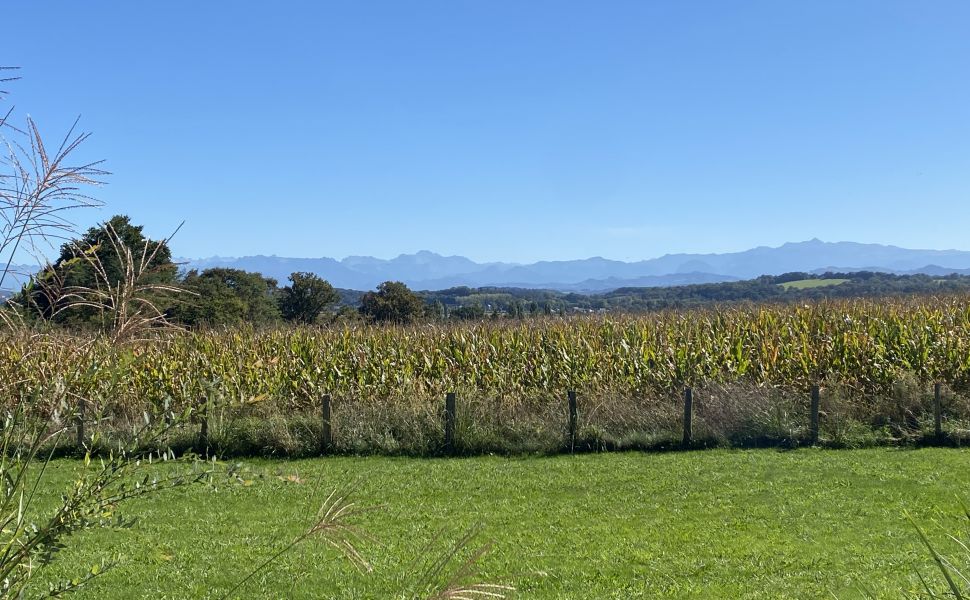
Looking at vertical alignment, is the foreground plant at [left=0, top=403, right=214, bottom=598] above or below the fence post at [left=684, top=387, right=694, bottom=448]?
above

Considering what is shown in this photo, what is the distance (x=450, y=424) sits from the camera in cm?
1299

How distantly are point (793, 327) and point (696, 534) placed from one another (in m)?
11.1

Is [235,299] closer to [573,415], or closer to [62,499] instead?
[573,415]

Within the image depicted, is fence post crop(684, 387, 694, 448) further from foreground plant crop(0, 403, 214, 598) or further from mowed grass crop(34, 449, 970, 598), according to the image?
foreground plant crop(0, 403, 214, 598)

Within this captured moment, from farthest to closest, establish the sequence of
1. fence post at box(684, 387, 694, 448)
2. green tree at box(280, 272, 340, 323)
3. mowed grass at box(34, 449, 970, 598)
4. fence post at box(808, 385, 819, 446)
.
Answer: green tree at box(280, 272, 340, 323)
fence post at box(684, 387, 694, 448)
fence post at box(808, 385, 819, 446)
mowed grass at box(34, 449, 970, 598)

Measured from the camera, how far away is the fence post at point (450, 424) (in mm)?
12930

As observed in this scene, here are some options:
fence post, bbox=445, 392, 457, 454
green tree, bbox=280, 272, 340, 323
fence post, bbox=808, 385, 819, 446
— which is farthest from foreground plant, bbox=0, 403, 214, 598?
green tree, bbox=280, 272, 340, 323

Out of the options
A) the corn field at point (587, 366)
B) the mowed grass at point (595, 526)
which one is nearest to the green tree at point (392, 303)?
the corn field at point (587, 366)

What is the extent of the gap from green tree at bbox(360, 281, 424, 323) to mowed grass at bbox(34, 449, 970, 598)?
17675 millimetres

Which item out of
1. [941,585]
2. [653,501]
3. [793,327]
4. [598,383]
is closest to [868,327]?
[793,327]

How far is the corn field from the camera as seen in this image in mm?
13766

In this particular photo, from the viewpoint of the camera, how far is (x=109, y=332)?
8.32ft

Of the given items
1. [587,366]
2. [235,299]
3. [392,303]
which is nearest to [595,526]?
[587,366]

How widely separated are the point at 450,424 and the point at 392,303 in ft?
57.3
